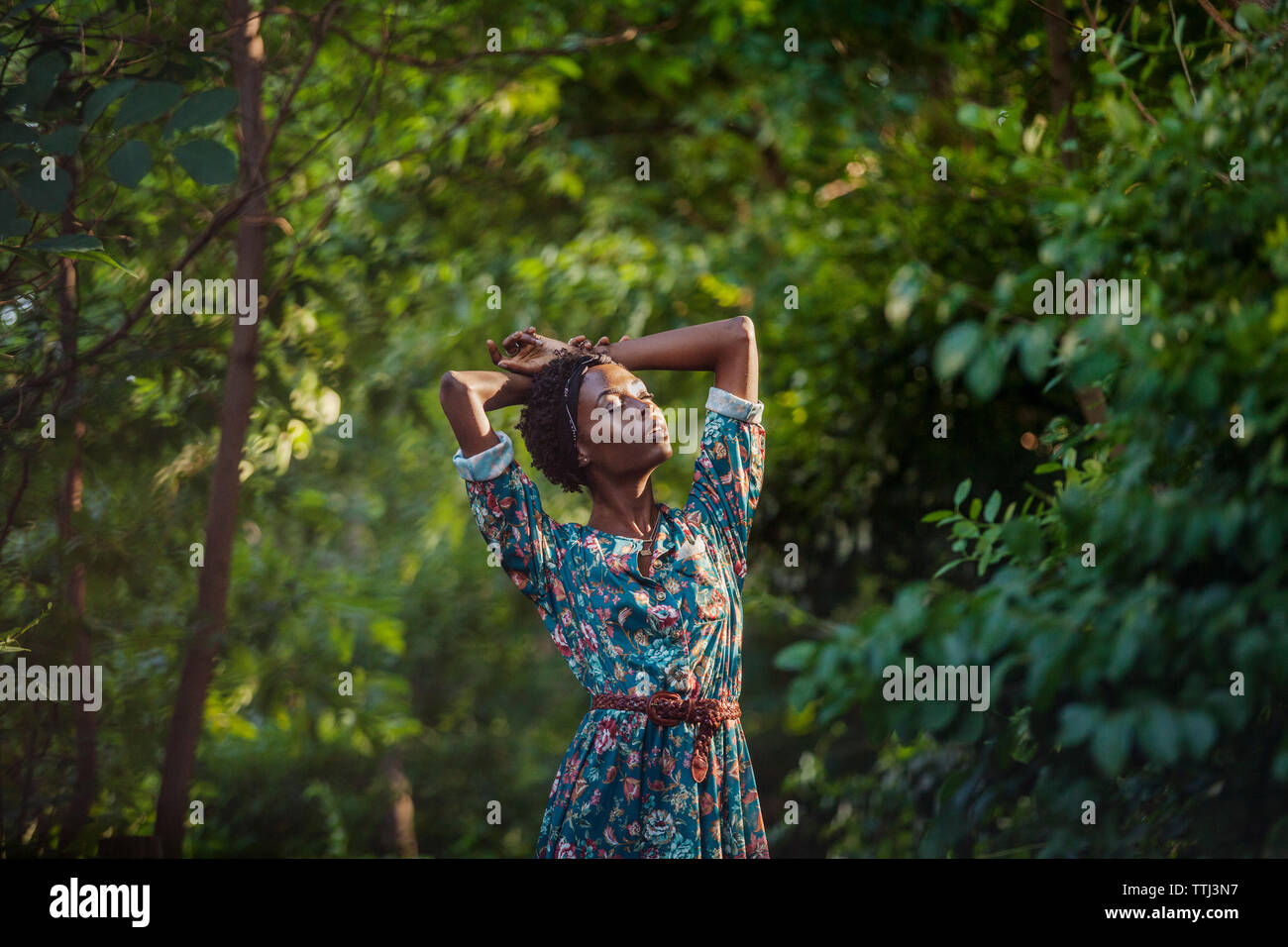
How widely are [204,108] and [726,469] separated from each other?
138 cm

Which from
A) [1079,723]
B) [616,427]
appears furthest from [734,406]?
Result: [1079,723]

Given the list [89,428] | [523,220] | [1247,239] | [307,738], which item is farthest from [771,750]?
[1247,239]

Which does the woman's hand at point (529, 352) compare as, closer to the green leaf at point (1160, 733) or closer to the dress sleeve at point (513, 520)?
the dress sleeve at point (513, 520)

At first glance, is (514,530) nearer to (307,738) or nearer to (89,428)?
A: (89,428)

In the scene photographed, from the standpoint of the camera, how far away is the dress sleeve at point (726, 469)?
2.21 meters

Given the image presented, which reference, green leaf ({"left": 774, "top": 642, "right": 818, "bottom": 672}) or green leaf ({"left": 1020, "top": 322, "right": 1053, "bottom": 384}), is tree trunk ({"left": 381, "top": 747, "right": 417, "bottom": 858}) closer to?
green leaf ({"left": 774, "top": 642, "right": 818, "bottom": 672})

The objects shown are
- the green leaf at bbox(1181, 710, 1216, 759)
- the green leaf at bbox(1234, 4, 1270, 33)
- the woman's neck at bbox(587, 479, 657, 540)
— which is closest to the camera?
the green leaf at bbox(1181, 710, 1216, 759)

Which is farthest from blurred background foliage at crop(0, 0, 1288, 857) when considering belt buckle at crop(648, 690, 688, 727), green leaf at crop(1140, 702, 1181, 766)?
belt buckle at crop(648, 690, 688, 727)

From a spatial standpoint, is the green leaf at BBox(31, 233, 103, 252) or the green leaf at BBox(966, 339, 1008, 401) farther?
the green leaf at BBox(31, 233, 103, 252)

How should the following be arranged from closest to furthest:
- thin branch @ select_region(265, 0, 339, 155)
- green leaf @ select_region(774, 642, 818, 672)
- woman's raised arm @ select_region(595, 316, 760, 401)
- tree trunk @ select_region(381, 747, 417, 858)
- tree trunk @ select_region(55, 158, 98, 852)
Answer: green leaf @ select_region(774, 642, 818, 672) < woman's raised arm @ select_region(595, 316, 760, 401) < tree trunk @ select_region(55, 158, 98, 852) < thin branch @ select_region(265, 0, 339, 155) < tree trunk @ select_region(381, 747, 417, 858)

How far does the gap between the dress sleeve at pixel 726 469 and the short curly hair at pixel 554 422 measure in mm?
233

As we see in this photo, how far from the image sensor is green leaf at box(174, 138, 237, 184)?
95.0 inches

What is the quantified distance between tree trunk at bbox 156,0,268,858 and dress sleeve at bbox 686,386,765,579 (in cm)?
157

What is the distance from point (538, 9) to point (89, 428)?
238 centimetres
